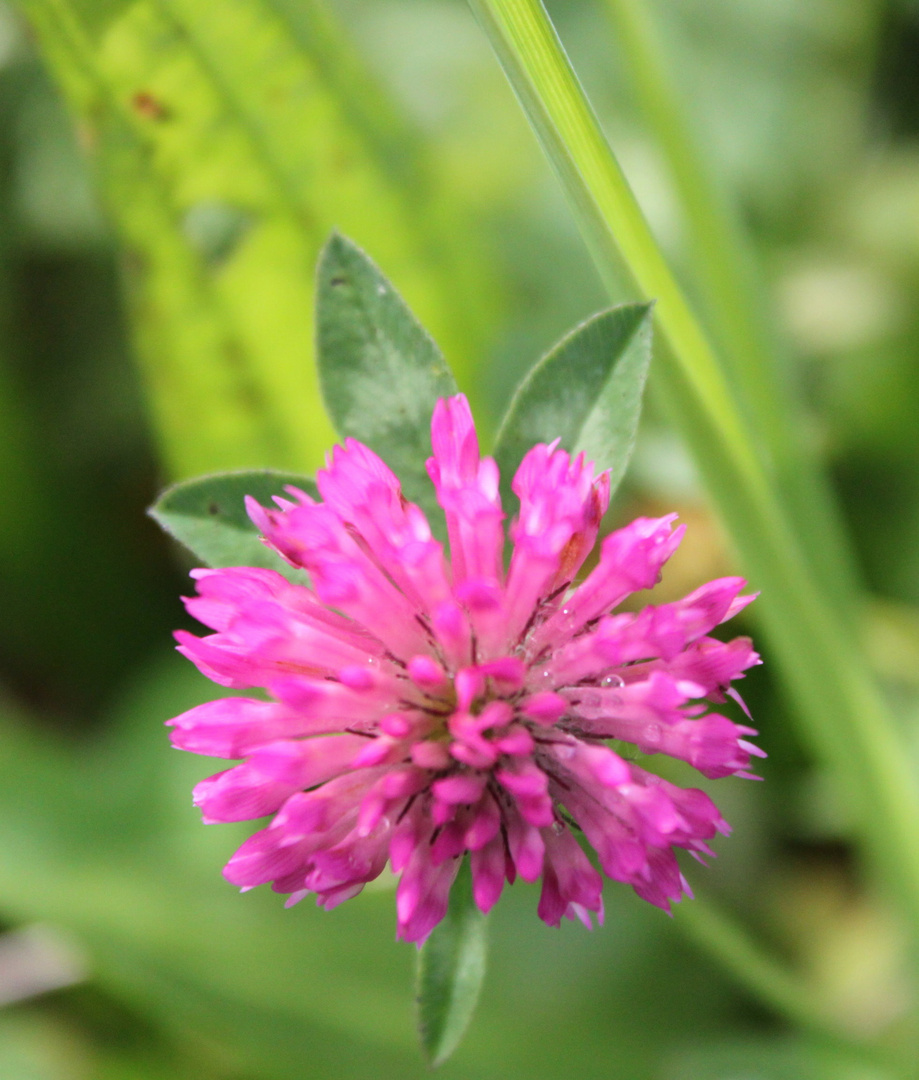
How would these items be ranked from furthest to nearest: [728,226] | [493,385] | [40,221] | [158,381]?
1. [40,221]
2. [493,385]
3. [158,381]
4. [728,226]

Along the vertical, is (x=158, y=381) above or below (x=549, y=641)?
above

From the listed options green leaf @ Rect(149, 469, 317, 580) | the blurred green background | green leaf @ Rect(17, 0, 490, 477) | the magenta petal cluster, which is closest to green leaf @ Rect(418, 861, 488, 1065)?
the magenta petal cluster

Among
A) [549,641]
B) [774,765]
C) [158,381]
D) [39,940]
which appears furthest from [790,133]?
[39,940]

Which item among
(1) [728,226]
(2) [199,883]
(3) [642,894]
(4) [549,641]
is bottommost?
(2) [199,883]

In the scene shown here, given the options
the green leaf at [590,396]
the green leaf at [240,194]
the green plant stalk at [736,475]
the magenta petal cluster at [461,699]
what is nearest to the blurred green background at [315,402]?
the green leaf at [240,194]

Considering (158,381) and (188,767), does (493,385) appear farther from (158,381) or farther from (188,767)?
(188,767)

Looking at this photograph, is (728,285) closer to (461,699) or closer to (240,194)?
(240,194)
